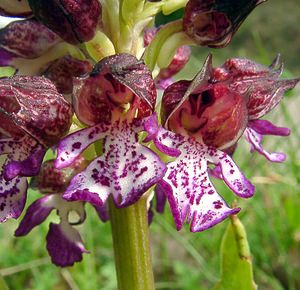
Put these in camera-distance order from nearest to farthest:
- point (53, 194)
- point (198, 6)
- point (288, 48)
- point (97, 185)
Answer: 1. point (97, 185)
2. point (198, 6)
3. point (53, 194)
4. point (288, 48)

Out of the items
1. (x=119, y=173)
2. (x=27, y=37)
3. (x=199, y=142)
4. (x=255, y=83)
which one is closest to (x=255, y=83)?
(x=255, y=83)

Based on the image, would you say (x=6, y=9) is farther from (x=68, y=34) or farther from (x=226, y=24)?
(x=226, y=24)

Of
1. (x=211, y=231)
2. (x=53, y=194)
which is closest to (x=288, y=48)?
(x=211, y=231)

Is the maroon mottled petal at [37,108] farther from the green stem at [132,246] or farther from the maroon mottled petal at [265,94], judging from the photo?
the maroon mottled petal at [265,94]

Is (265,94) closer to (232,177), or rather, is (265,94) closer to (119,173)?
(232,177)

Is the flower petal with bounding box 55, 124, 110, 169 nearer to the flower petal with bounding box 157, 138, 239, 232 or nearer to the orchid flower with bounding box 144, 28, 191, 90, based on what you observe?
the flower petal with bounding box 157, 138, 239, 232
